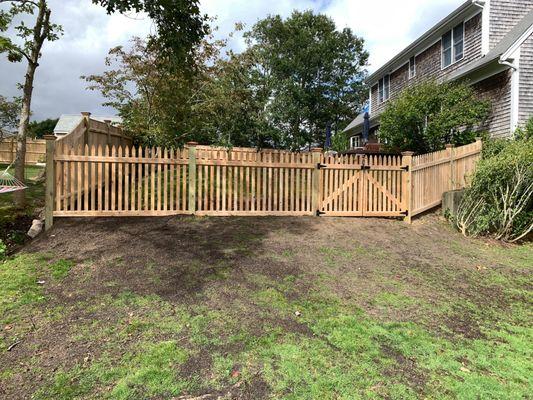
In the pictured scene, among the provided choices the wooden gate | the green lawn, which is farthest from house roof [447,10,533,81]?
the green lawn

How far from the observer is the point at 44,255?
5375mm

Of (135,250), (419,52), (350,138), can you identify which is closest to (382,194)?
(135,250)

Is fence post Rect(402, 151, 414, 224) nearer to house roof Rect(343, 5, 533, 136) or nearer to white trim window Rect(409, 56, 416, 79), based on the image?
house roof Rect(343, 5, 533, 136)

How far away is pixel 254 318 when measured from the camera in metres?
3.71

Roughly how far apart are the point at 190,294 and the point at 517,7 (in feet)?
52.0

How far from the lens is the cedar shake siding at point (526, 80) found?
11500 millimetres

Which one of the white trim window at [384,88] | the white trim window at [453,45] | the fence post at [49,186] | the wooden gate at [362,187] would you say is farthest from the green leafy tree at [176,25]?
the white trim window at [384,88]

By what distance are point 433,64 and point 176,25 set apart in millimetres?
13587

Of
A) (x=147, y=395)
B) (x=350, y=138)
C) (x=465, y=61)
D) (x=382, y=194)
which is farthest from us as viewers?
(x=350, y=138)

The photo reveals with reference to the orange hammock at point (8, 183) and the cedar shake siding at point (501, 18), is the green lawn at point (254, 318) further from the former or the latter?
the cedar shake siding at point (501, 18)

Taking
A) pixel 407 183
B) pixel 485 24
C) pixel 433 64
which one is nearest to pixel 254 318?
pixel 407 183

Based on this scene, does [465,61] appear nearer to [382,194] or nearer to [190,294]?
[382,194]

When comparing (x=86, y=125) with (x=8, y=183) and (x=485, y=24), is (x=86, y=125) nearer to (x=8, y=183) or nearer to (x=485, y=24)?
(x=8, y=183)

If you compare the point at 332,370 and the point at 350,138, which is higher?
the point at 350,138
